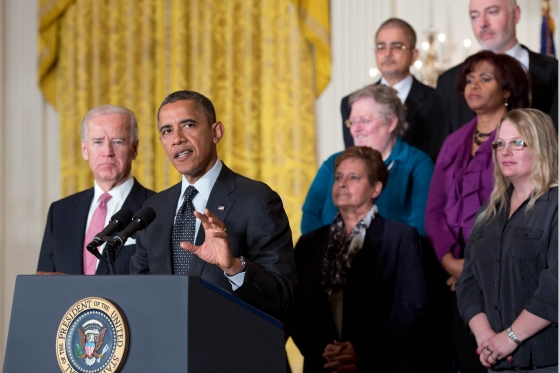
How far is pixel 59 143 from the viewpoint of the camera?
655 cm

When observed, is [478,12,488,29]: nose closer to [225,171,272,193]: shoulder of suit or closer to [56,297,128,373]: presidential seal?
[225,171,272,193]: shoulder of suit

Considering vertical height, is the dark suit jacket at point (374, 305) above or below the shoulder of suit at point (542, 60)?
below

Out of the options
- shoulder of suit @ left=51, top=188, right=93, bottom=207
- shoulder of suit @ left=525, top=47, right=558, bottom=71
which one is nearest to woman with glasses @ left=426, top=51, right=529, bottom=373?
shoulder of suit @ left=525, top=47, right=558, bottom=71

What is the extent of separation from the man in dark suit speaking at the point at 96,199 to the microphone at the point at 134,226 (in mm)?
1044

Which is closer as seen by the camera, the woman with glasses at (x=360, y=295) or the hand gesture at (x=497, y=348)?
the hand gesture at (x=497, y=348)

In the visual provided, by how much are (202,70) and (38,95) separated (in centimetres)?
136

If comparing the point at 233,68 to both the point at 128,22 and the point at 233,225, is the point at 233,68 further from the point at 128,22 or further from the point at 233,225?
the point at 233,225

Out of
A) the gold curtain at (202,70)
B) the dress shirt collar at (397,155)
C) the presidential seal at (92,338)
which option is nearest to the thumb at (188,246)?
the presidential seal at (92,338)

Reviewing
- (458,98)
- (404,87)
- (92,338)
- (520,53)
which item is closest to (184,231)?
(92,338)

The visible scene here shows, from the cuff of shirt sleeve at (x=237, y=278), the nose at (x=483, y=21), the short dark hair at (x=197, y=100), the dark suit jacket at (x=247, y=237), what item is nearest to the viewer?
the cuff of shirt sleeve at (x=237, y=278)

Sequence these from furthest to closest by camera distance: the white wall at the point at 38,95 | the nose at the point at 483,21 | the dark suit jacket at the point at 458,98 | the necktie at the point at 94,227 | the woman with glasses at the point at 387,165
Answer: the white wall at the point at 38,95 < the nose at the point at 483,21 < the dark suit jacket at the point at 458,98 < the woman with glasses at the point at 387,165 < the necktie at the point at 94,227

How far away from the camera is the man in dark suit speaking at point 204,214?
8.24 ft

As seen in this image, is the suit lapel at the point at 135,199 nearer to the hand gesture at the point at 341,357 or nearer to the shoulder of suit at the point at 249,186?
the shoulder of suit at the point at 249,186

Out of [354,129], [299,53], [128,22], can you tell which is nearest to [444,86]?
[354,129]
